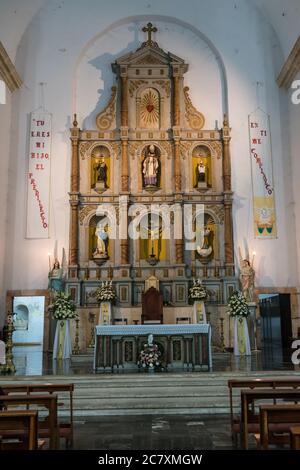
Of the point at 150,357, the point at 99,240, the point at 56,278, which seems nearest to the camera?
the point at 150,357

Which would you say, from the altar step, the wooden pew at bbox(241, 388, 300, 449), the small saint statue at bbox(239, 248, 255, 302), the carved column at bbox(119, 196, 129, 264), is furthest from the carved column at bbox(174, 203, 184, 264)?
the wooden pew at bbox(241, 388, 300, 449)

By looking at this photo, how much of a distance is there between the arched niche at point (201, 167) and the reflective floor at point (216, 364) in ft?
16.5

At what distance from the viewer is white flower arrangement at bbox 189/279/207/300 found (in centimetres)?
1253

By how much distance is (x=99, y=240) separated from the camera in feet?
45.0

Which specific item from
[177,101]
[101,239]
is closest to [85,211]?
[101,239]

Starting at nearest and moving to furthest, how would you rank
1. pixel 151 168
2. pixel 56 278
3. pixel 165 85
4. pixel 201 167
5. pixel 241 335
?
pixel 241 335, pixel 56 278, pixel 151 168, pixel 201 167, pixel 165 85

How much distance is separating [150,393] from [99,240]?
6658 millimetres

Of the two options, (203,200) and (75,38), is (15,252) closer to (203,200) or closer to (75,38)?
(203,200)

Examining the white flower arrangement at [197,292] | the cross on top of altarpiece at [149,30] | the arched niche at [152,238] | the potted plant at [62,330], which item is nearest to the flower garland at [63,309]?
the potted plant at [62,330]

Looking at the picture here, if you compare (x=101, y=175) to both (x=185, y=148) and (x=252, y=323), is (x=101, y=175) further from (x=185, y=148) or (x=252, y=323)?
(x=252, y=323)

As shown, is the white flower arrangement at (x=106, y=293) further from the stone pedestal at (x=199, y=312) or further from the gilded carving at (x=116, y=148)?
the gilded carving at (x=116, y=148)

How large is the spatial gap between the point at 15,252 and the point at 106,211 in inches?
114

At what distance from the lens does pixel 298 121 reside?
13.8 m

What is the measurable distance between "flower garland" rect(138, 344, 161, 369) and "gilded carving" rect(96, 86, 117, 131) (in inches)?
310
